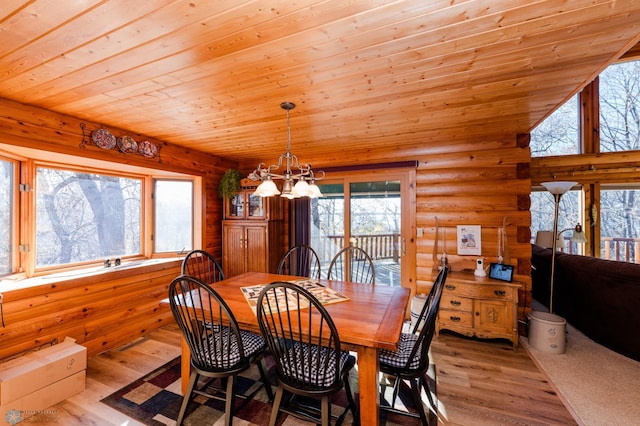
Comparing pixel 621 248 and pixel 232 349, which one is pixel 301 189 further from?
pixel 621 248

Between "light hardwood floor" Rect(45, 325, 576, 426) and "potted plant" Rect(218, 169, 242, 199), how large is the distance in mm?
2113

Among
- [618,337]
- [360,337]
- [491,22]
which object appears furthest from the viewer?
[618,337]

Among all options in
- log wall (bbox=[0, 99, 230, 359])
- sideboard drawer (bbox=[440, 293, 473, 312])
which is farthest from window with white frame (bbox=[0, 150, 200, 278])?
sideboard drawer (bbox=[440, 293, 473, 312])

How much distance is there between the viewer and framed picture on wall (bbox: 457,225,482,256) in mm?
3467

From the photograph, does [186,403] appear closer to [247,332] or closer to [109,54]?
[247,332]

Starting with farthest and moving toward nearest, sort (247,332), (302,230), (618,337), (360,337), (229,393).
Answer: (302,230) → (618,337) → (247,332) → (229,393) → (360,337)

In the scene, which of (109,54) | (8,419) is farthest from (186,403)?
(109,54)

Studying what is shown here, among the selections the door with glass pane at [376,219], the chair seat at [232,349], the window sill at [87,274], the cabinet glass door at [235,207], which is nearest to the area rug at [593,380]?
the door with glass pane at [376,219]

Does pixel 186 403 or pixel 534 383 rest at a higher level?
pixel 186 403

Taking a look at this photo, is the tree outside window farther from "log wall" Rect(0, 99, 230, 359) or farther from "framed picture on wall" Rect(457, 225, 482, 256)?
"framed picture on wall" Rect(457, 225, 482, 256)

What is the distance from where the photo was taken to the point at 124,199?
367 centimetres

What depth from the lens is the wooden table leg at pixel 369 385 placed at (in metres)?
1.60

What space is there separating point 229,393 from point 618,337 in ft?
12.6

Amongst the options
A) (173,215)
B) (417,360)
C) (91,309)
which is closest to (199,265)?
(173,215)
